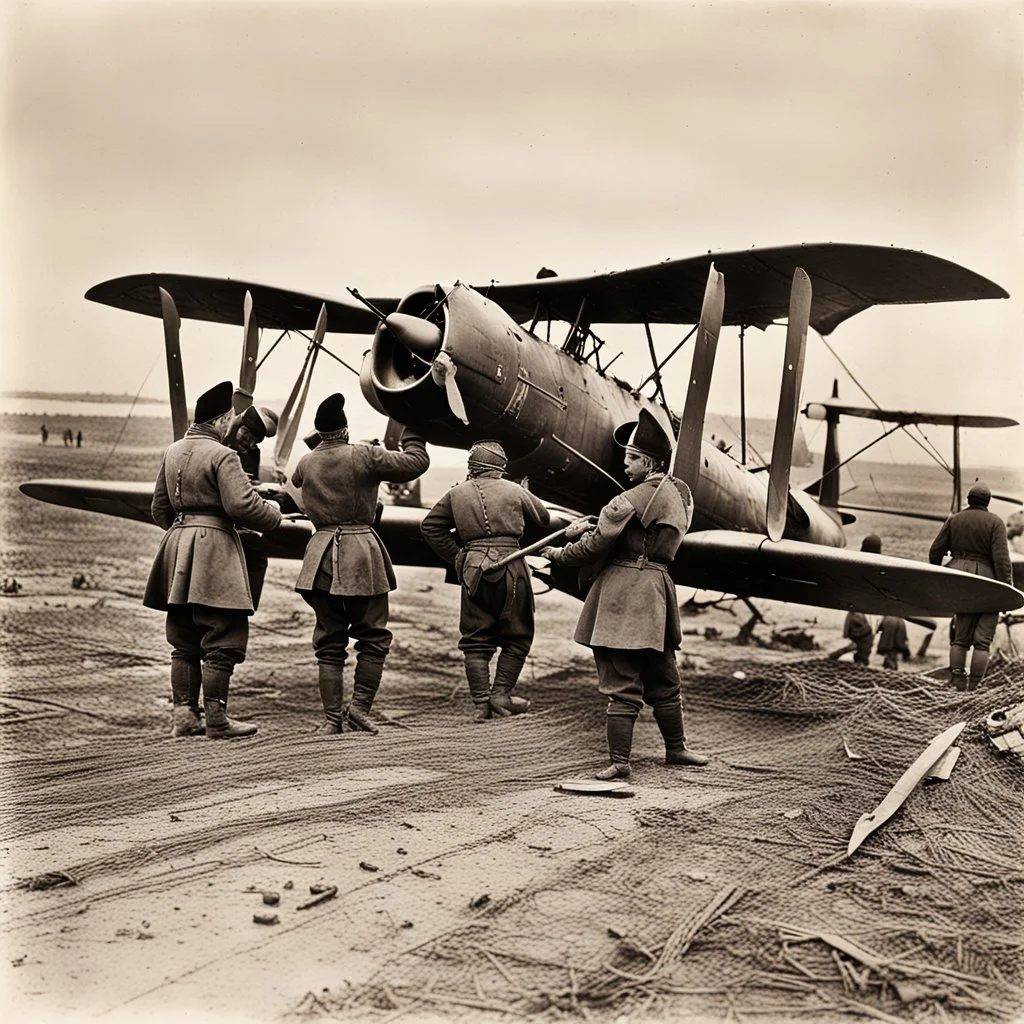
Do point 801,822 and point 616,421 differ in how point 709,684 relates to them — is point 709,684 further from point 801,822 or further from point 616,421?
point 801,822

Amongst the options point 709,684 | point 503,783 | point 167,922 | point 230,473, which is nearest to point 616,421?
point 709,684

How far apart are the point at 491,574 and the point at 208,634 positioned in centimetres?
201

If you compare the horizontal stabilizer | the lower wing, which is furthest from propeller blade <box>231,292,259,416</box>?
the horizontal stabilizer

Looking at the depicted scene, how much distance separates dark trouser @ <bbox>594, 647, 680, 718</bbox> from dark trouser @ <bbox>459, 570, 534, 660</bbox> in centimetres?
154

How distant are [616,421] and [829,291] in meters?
1.93

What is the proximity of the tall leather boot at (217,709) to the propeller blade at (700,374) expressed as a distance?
3.36 m

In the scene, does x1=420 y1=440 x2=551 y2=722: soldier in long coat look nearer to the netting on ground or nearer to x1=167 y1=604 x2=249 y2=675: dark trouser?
x1=167 y1=604 x2=249 y2=675: dark trouser

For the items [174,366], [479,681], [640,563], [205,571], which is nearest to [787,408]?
[640,563]

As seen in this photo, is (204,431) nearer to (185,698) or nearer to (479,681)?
(185,698)

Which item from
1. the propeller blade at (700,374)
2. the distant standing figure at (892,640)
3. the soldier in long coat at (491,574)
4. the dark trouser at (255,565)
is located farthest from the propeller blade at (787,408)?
the distant standing figure at (892,640)

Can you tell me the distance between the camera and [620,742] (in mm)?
5656

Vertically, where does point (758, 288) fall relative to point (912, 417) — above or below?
above

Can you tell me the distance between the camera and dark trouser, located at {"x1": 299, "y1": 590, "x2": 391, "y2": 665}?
680 centimetres

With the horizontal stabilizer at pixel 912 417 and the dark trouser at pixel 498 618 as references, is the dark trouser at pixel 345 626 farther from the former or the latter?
the horizontal stabilizer at pixel 912 417
